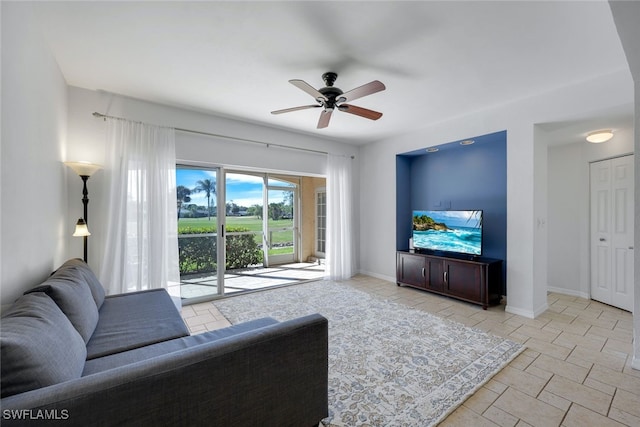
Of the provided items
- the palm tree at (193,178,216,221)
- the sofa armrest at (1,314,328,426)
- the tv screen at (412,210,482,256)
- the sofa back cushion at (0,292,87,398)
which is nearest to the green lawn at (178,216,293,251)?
the palm tree at (193,178,216,221)

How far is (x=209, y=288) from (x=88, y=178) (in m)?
2.05

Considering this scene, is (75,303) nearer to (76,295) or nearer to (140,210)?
(76,295)

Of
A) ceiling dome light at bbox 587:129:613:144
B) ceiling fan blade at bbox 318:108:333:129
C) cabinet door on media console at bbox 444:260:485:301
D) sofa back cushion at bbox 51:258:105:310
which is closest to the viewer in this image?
sofa back cushion at bbox 51:258:105:310

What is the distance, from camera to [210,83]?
9.22ft

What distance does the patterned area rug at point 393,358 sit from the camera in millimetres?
1744

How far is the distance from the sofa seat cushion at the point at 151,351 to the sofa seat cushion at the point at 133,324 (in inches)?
3.4

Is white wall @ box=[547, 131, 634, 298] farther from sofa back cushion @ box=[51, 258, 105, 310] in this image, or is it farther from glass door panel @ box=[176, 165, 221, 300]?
sofa back cushion @ box=[51, 258, 105, 310]

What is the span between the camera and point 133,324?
193cm

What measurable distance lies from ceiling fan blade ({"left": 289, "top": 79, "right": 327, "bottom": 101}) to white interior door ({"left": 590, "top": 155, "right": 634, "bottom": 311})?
400 cm

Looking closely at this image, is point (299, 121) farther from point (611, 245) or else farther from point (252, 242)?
point (611, 245)

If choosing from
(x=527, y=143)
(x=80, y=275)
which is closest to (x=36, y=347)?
(x=80, y=275)

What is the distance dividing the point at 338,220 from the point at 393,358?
117 inches

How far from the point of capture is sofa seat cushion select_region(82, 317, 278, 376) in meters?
1.42

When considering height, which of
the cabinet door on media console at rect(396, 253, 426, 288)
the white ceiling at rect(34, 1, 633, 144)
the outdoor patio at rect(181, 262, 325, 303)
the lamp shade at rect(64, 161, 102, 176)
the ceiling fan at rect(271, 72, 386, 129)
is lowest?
the outdoor patio at rect(181, 262, 325, 303)
